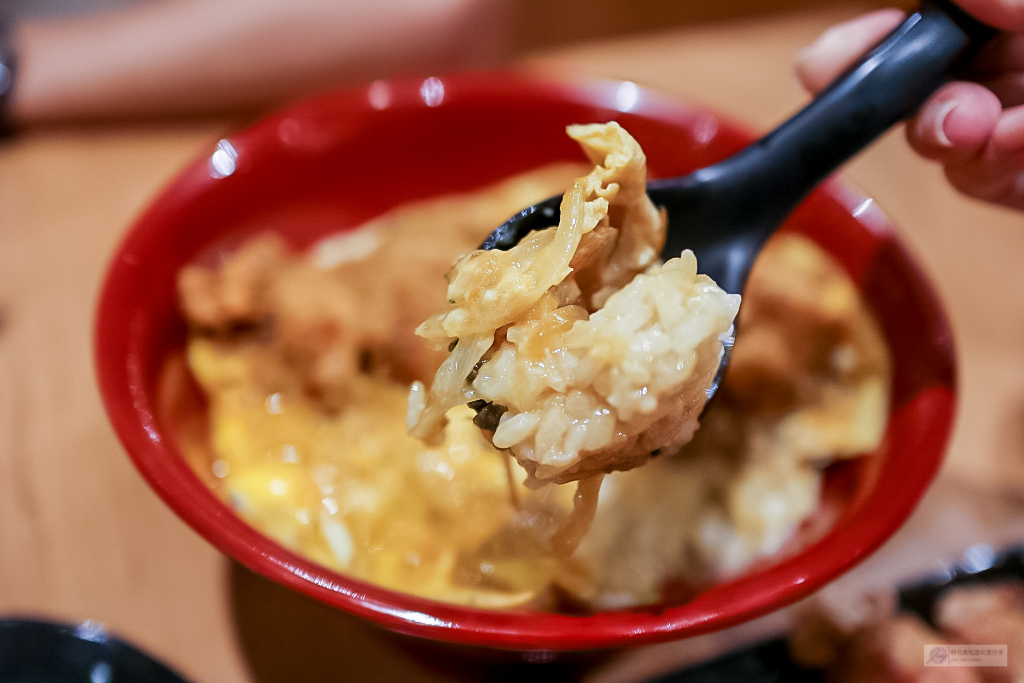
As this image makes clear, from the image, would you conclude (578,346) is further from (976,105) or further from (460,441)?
(976,105)

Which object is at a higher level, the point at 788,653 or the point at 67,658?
the point at 67,658

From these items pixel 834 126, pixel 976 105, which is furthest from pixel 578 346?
pixel 976 105

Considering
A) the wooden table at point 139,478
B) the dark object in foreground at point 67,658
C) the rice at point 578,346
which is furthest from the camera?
the wooden table at point 139,478

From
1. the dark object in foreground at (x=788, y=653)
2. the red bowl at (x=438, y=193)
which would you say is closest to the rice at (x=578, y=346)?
the red bowl at (x=438, y=193)

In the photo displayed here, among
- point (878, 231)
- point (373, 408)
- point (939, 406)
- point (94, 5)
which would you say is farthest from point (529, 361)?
point (94, 5)

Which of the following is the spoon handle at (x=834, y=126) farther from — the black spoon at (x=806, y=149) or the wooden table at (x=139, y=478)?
the wooden table at (x=139, y=478)

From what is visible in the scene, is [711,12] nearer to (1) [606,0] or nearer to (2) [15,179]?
(1) [606,0]
